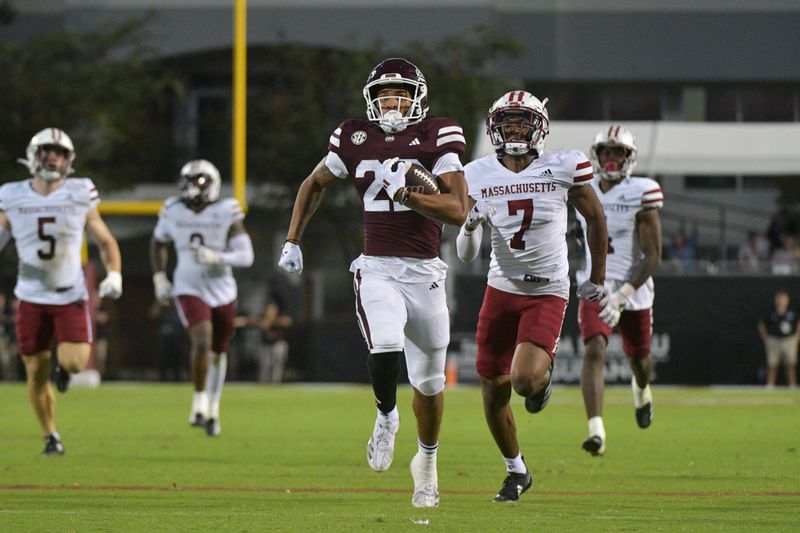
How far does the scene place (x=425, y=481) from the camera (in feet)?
24.0

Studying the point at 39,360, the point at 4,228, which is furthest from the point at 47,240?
the point at 39,360

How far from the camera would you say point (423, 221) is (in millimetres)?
7504

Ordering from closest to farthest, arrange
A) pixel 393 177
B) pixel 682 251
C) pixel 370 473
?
pixel 393 177 → pixel 370 473 → pixel 682 251

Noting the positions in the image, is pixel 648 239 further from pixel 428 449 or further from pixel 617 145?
pixel 428 449

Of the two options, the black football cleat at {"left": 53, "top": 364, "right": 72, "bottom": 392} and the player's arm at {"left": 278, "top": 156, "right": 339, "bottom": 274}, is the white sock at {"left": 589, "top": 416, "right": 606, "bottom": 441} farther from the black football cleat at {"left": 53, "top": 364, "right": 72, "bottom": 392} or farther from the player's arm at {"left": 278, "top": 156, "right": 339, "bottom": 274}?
the black football cleat at {"left": 53, "top": 364, "right": 72, "bottom": 392}

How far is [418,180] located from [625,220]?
4025mm

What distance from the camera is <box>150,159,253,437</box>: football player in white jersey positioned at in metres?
13.0

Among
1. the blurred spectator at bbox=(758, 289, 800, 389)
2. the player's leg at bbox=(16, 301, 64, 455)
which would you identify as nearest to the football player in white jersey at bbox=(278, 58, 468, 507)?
the player's leg at bbox=(16, 301, 64, 455)

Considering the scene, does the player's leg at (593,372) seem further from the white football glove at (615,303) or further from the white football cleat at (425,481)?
the white football cleat at (425,481)

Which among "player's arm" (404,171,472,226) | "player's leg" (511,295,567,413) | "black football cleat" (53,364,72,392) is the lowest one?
Answer: "black football cleat" (53,364,72,392)

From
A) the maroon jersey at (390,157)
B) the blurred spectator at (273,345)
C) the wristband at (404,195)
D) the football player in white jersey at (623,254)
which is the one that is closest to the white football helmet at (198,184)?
the football player in white jersey at (623,254)

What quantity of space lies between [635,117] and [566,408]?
1230cm

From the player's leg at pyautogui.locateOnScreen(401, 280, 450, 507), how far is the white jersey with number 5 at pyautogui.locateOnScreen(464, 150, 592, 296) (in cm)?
79

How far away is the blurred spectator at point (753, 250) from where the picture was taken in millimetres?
22844
